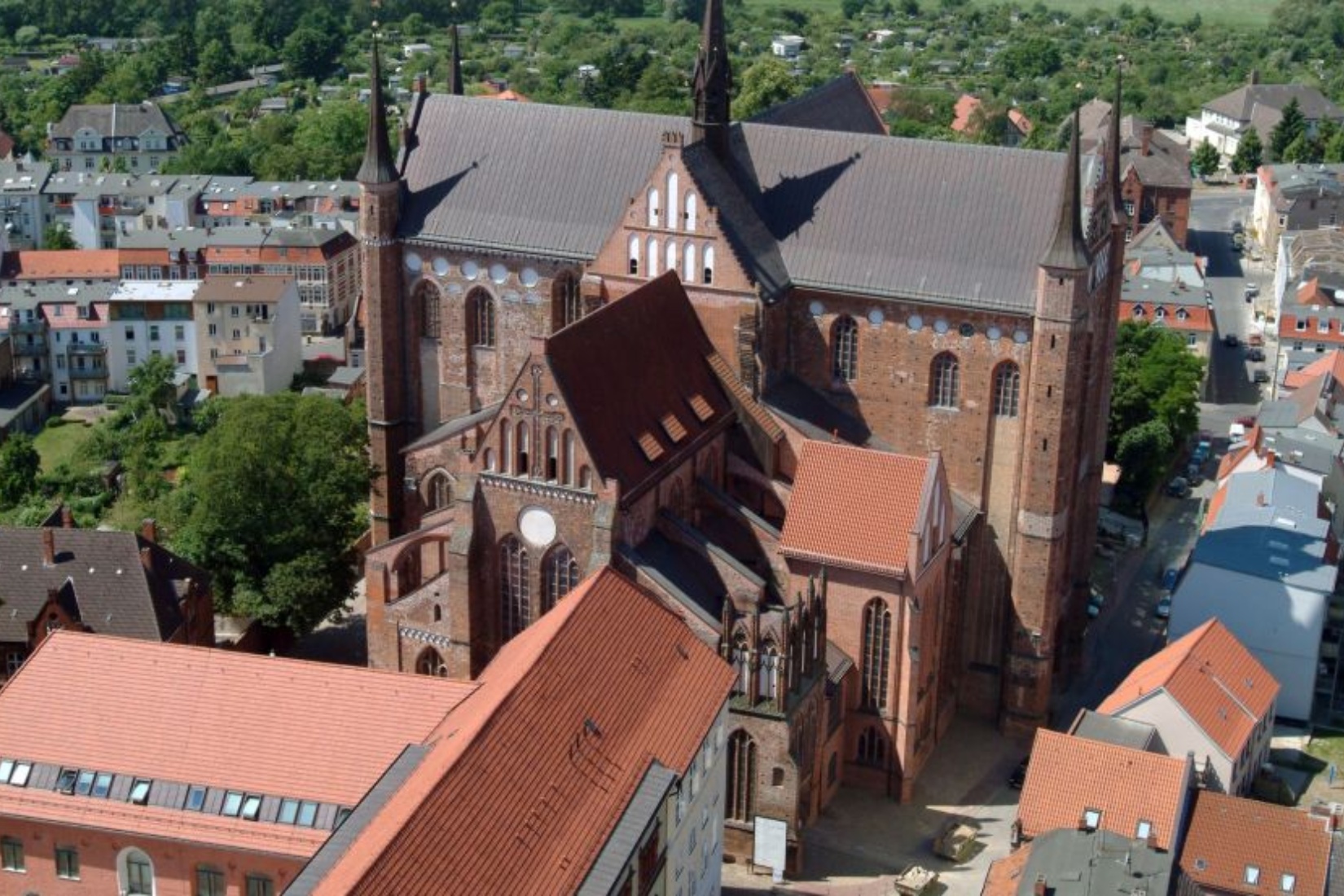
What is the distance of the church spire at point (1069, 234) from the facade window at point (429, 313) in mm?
30383

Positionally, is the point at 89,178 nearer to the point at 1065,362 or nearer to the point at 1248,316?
the point at 1248,316

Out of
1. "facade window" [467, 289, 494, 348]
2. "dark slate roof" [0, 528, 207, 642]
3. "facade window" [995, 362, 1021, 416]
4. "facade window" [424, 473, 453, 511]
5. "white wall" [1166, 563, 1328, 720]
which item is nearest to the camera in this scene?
"facade window" [995, 362, 1021, 416]

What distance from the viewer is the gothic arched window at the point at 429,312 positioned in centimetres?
8994

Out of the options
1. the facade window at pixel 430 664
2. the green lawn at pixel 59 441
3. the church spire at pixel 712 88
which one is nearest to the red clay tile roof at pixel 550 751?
the facade window at pixel 430 664

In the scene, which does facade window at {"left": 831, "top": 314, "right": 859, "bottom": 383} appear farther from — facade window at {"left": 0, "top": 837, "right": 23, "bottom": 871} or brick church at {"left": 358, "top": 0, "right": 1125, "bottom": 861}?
facade window at {"left": 0, "top": 837, "right": 23, "bottom": 871}

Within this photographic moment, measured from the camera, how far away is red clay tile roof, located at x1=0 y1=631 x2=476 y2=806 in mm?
61156

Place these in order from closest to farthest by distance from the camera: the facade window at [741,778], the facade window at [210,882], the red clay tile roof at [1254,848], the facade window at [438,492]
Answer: the facade window at [210,882] < the red clay tile roof at [1254,848] < the facade window at [741,778] < the facade window at [438,492]

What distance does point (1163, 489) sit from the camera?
116 metres

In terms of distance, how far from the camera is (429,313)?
297ft

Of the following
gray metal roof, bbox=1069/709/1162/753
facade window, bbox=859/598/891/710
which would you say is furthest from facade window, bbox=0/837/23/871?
gray metal roof, bbox=1069/709/1162/753

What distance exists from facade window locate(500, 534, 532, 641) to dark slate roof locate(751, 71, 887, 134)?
25.7 m

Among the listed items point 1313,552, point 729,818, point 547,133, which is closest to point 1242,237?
point 1313,552

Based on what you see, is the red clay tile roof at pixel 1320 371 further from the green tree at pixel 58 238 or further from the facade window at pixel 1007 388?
the green tree at pixel 58 238

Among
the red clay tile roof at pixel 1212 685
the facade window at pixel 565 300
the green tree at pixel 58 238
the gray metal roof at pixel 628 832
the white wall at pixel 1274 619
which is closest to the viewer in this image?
the gray metal roof at pixel 628 832
